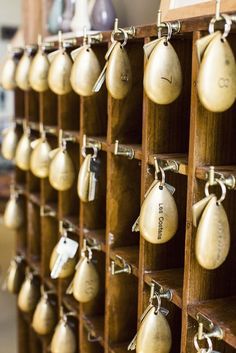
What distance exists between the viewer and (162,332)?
102 cm

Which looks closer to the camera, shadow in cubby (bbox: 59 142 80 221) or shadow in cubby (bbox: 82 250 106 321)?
shadow in cubby (bbox: 82 250 106 321)

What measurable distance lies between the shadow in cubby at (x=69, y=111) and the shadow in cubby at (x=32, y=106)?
0.31 meters

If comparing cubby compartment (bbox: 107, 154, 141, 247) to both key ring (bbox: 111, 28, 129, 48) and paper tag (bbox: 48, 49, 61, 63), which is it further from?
paper tag (bbox: 48, 49, 61, 63)

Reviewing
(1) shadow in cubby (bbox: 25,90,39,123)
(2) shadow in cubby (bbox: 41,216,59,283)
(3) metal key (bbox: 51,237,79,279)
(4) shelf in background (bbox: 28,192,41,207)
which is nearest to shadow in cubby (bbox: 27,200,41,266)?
(4) shelf in background (bbox: 28,192,41,207)

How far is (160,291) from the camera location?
104cm

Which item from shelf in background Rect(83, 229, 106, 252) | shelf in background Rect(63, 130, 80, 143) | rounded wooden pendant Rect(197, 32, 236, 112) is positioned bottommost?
shelf in background Rect(83, 229, 106, 252)

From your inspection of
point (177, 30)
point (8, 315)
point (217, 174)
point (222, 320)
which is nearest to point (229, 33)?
point (177, 30)

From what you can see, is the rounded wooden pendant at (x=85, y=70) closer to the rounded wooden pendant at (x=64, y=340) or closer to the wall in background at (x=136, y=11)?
the wall in background at (x=136, y=11)

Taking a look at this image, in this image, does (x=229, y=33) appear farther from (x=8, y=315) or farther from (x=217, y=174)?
(x=8, y=315)

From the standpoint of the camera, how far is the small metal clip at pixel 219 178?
2.81 ft

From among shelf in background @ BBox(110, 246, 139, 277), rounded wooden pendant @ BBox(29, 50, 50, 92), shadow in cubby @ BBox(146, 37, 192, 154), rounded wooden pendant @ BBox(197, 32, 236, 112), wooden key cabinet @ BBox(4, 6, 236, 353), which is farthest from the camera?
rounded wooden pendant @ BBox(29, 50, 50, 92)

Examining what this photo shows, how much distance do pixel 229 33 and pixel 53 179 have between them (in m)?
0.70

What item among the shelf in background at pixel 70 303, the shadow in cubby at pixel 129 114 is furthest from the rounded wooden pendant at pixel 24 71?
the shelf in background at pixel 70 303

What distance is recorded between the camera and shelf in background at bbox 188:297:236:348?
0.88 meters
